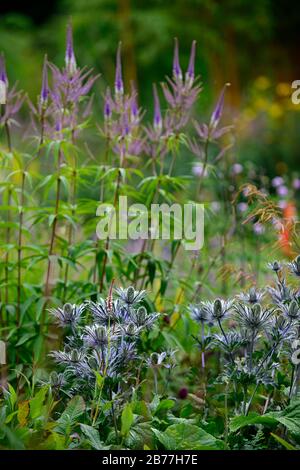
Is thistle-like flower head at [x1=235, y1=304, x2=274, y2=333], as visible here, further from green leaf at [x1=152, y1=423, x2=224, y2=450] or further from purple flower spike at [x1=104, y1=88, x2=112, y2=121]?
purple flower spike at [x1=104, y1=88, x2=112, y2=121]

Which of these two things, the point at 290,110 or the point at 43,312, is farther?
the point at 290,110

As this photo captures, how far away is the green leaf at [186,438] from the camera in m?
2.12

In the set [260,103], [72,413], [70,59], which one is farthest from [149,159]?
[260,103]

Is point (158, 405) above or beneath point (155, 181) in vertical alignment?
beneath

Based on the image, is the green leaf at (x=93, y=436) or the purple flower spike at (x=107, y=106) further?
the purple flower spike at (x=107, y=106)

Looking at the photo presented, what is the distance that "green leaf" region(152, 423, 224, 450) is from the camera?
212 cm

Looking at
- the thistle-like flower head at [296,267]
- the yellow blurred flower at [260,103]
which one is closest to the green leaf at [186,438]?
the thistle-like flower head at [296,267]

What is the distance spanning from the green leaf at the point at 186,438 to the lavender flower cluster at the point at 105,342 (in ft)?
0.76

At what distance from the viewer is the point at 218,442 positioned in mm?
2150

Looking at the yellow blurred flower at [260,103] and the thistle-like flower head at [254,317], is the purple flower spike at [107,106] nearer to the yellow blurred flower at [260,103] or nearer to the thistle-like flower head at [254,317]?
the thistle-like flower head at [254,317]

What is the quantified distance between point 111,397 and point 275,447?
616 mm

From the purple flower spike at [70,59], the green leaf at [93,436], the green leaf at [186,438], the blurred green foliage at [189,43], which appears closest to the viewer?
the green leaf at [93,436]

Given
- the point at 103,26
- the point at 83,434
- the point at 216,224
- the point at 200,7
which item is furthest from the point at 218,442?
the point at 103,26
